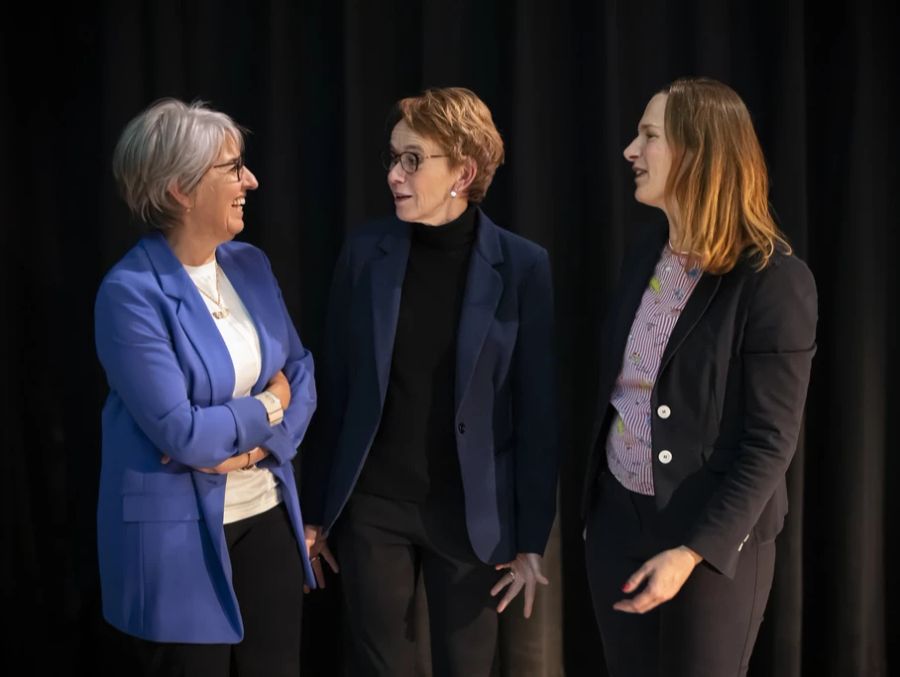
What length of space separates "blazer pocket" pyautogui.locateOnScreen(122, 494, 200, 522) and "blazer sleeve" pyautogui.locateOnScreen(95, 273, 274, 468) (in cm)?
10

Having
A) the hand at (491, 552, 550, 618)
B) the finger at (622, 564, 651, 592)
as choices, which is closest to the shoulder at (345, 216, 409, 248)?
the hand at (491, 552, 550, 618)

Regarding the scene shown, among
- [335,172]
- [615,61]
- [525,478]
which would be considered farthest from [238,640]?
[615,61]

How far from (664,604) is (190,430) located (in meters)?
0.95

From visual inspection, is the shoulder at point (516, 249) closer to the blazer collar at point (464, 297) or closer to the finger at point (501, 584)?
the blazer collar at point (464, 297)

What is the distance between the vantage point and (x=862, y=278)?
2865 mm

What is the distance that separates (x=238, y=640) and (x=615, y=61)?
181 cm

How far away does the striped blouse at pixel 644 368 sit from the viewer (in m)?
1.93

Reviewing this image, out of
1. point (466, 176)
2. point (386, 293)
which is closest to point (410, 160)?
point (466, 176)

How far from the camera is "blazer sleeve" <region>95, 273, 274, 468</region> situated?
1.92m

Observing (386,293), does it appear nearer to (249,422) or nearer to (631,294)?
(249,422)

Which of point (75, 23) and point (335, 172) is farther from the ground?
point (75, 23)

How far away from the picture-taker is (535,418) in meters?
2.18

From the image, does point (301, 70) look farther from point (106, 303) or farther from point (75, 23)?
point (106, 303)

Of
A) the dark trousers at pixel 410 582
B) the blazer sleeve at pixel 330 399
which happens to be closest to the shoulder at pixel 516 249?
the blazer sleeve at pixel 330 399
